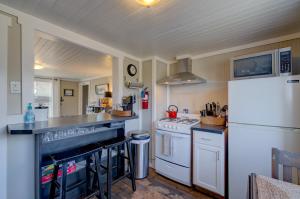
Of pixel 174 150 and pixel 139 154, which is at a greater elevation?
pixel 174 150

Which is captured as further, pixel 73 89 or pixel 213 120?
pixel 73 89

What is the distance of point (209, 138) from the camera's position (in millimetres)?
1956

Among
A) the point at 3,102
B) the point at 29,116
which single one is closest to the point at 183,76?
the point at 29,116

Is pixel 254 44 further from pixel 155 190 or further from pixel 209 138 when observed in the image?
pixel 155 190

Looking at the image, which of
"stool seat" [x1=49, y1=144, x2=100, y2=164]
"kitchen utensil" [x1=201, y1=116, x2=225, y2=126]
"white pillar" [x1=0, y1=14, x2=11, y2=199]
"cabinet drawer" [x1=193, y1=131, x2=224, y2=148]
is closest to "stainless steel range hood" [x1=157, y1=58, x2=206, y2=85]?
"kitchen utensil" [x1=201, y1=116, x2=225, y2=126]

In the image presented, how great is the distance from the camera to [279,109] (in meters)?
1.43

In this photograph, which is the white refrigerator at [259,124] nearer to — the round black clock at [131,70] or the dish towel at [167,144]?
the dish towel at [167,144]

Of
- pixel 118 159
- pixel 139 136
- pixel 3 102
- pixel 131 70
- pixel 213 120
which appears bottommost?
pixel 118 159

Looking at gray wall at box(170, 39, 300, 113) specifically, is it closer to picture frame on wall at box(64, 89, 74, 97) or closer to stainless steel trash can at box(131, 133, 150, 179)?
stainless steel trash can at box(131, 133, 150, 179)

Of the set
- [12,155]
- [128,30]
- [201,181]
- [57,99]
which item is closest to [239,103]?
[201,181]

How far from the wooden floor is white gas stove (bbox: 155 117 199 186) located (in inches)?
4.7

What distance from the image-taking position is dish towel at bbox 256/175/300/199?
0.78 m

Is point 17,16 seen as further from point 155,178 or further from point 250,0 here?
point 155,178

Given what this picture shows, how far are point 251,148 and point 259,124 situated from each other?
11.2 inches
